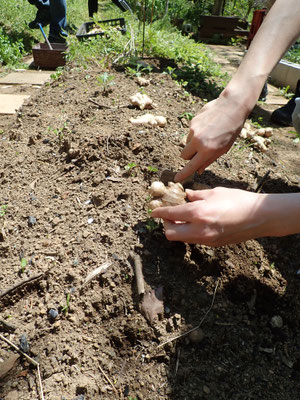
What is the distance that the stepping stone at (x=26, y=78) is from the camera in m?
4.51

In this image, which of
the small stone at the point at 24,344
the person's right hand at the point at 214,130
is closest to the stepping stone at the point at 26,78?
the person's right hand at the point at 214,130

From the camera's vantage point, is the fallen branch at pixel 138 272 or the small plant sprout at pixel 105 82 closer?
the fallen branch at pixel 138 272

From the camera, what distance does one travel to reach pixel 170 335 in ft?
4.69

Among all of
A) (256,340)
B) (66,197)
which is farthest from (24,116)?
(256,340)

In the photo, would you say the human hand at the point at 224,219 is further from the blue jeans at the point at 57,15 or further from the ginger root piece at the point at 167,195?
the blue jeans at the point at 57,15

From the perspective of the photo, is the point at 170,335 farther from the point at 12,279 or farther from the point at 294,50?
the point at 294,50

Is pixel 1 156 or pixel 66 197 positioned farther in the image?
pixel 1 156

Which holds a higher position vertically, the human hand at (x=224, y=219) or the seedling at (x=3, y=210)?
the human hand at (x=224, y=219)

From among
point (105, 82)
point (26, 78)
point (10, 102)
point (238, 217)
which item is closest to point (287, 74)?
point (105, 82)

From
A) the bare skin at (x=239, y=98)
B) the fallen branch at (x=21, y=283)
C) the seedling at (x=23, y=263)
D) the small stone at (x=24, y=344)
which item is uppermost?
the bare skin at (x=239, y=98)

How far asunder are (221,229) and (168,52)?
3774mm

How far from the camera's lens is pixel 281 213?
117 centimetres

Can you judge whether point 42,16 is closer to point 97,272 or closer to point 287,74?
point 287,74

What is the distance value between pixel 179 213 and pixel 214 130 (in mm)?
471
